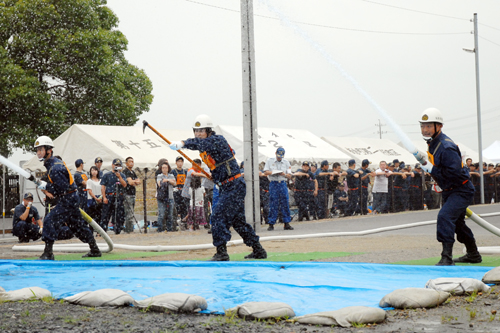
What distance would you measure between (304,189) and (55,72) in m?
15.2

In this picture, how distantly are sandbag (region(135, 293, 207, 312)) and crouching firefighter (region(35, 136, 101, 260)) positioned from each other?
4828 mm

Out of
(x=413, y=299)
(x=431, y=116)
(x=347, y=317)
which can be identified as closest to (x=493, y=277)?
(x=413, y=299)

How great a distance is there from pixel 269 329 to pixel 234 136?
18.7 m

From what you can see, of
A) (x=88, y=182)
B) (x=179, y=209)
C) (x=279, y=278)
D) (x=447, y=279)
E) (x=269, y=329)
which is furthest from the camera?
(x=179, y=209)

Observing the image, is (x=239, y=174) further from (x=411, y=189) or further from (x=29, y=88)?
(x=29, y=88)

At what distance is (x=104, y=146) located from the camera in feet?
65.8

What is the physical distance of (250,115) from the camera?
49.4 feet

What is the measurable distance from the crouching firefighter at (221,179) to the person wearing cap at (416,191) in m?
14.6

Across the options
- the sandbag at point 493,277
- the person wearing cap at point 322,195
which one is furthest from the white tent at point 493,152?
the sandbag at point 493,277

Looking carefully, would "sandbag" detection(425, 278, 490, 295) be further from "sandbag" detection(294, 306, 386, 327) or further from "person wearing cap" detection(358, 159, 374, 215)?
"person wearing cap" detection(358, 159, 374, 215)

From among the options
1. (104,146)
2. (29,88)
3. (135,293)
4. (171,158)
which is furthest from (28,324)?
(29,88)

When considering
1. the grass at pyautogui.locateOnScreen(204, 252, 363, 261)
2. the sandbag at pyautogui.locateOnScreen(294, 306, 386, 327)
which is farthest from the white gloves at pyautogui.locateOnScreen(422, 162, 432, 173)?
the sandbag at pyautogui.locateOnScreen(294, 306, 386, 327)

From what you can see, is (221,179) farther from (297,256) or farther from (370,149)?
(370,149)

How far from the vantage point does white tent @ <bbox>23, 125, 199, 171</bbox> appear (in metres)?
20.2
